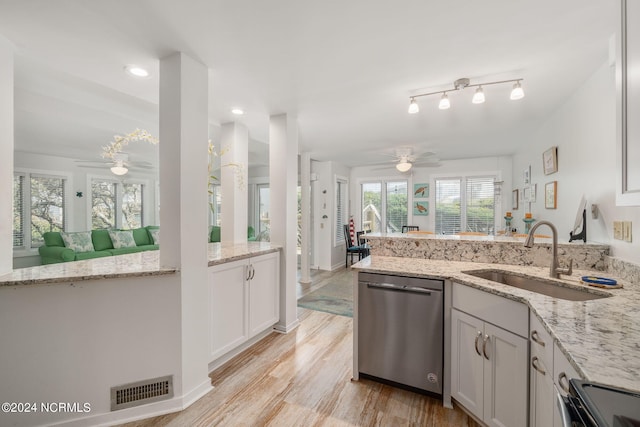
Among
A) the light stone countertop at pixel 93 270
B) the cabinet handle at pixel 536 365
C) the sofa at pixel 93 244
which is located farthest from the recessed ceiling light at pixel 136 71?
the sofa at pixel 93 244

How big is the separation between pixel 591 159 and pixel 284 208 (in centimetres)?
271

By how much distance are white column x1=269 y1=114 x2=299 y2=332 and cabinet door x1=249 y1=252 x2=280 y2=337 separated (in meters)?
0.09

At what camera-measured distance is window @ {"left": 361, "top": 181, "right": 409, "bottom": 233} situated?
653 cm

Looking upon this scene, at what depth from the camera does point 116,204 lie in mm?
6449

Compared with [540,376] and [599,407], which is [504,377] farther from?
[599,407]

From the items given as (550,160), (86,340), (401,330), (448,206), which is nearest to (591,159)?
(550,160)

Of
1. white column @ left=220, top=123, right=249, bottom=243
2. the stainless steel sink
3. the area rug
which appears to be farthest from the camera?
the area rug

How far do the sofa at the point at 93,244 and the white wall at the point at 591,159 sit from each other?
20.2 ft

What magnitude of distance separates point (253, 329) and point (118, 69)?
2.41m

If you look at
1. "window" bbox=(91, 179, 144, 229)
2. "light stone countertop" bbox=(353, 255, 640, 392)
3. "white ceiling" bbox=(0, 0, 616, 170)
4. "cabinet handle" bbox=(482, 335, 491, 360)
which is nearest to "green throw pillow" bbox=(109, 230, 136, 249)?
"window" bbox=(91, 179, 144, 229)

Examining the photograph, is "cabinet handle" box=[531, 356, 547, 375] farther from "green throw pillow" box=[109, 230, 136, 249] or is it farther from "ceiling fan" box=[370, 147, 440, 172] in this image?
"green throw pillow" box=[109, 230, 136, 249]

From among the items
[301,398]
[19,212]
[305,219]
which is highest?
[19,212]

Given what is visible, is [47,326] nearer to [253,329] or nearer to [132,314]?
[132,314]

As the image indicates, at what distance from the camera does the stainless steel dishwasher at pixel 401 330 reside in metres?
1.86
